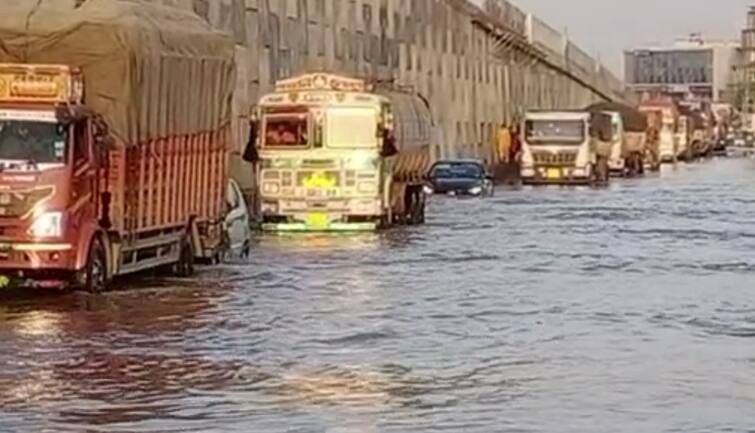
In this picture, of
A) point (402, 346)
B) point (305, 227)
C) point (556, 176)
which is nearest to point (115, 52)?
point (402, 346)

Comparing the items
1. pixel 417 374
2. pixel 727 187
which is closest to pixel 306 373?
pixel 417 374

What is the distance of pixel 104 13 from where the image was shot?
28.0 metres

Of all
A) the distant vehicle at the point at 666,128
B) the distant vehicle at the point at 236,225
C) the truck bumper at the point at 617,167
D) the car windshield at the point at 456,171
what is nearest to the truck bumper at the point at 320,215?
the distant vehicle at the point at 236,225

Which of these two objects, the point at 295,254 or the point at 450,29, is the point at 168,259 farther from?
the point at 450,29

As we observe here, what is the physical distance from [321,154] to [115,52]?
16.3 metres

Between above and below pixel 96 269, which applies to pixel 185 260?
below

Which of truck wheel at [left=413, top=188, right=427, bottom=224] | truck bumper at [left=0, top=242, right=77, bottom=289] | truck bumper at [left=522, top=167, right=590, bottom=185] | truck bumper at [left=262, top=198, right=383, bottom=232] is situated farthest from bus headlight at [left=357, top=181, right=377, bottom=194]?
truck bumper at [left=522, top=167, right=590, bottom=185]

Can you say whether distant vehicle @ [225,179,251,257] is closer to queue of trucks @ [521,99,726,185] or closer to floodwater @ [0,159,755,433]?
floodwater @ [0,159,755,433]

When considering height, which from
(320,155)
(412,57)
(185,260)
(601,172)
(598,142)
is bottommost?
(601,172)

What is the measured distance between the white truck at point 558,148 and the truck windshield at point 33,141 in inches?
2224

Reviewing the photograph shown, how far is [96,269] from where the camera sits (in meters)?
26.5

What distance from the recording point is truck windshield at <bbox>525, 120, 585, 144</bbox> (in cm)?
8188

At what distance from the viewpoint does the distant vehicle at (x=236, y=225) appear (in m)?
34.7

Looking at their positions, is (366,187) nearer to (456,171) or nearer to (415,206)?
(415,206)
